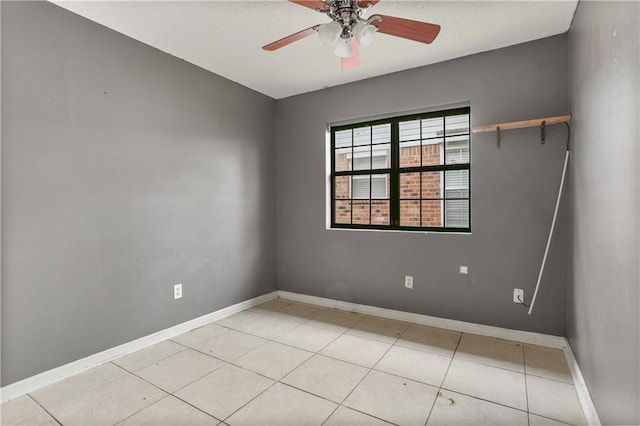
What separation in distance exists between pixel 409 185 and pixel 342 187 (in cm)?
83

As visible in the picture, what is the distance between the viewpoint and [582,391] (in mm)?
1858

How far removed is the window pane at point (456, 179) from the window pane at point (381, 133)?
775mm

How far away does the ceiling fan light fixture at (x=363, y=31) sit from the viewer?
1.80 m

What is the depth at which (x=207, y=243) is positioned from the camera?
318 cm

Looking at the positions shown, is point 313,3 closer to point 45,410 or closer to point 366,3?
point 366,3

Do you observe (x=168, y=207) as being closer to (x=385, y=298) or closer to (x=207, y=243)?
(x=207, y=243)

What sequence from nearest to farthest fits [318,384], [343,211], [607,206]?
[607,206], [318,384], [343,211]

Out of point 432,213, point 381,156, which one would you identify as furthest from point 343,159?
point 432,213

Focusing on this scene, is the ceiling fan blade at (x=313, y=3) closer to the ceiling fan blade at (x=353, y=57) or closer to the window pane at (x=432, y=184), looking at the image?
the ceiling fan blade at (x=353, y=57)

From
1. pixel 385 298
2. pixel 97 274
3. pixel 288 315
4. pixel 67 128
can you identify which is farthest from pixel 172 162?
pixel 385 298

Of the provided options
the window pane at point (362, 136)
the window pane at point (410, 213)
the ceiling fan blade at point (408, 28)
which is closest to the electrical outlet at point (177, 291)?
the window pane at point (410, 213)

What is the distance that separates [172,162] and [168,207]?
425 mm

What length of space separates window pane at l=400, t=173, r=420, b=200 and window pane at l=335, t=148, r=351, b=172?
0.71 meters

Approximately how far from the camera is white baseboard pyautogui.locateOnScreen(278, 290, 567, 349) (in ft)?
8.49
